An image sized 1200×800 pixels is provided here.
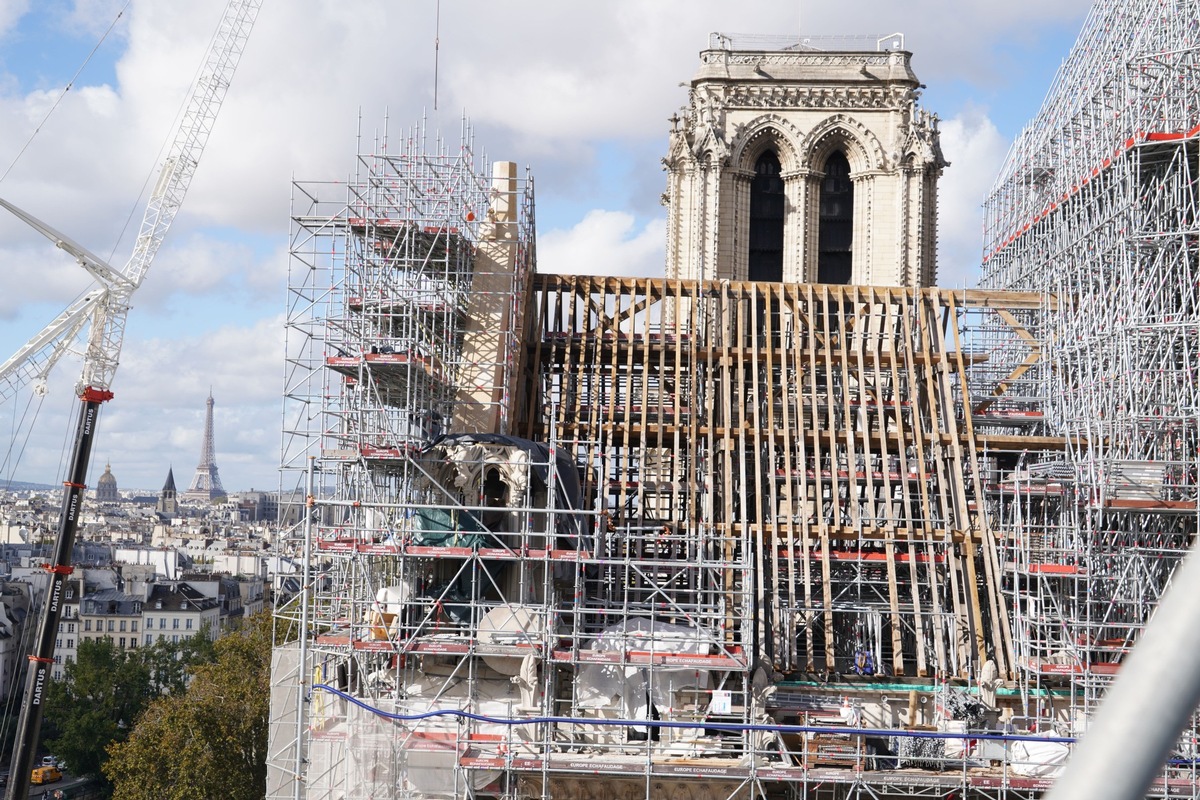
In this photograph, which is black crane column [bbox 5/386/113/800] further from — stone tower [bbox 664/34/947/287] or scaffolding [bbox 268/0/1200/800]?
stone tower [bbox 664/34/947/287]

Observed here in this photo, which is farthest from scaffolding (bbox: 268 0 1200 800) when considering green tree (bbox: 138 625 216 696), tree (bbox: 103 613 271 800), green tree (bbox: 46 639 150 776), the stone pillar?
green tree (bbox: 138 625 216 696)

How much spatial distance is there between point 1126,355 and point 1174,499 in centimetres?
339

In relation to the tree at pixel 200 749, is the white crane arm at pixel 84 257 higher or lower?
higher

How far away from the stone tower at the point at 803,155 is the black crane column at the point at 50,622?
18327 mm

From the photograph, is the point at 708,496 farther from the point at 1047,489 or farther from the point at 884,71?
the point at 884,71

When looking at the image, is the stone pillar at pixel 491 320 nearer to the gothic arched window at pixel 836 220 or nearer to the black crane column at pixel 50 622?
the black crane column at pixel 50 622

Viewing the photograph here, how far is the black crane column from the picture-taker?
36.9 m

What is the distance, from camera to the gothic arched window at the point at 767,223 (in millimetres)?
46094

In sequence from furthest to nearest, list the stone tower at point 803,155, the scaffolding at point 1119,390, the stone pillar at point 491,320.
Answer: the stone tower at point 803,155
the stone pillar at point 491,320
the scaffolding at point 1119,390

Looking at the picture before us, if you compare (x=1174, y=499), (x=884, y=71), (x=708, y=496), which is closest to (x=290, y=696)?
(x=708, y=496)

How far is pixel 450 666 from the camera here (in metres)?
27.3

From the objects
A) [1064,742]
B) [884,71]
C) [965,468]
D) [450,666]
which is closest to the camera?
[1064,742]

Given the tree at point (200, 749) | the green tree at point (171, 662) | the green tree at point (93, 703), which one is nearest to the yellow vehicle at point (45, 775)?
the green tree at point (93, 703)

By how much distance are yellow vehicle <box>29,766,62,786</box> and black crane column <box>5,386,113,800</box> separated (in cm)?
3112
